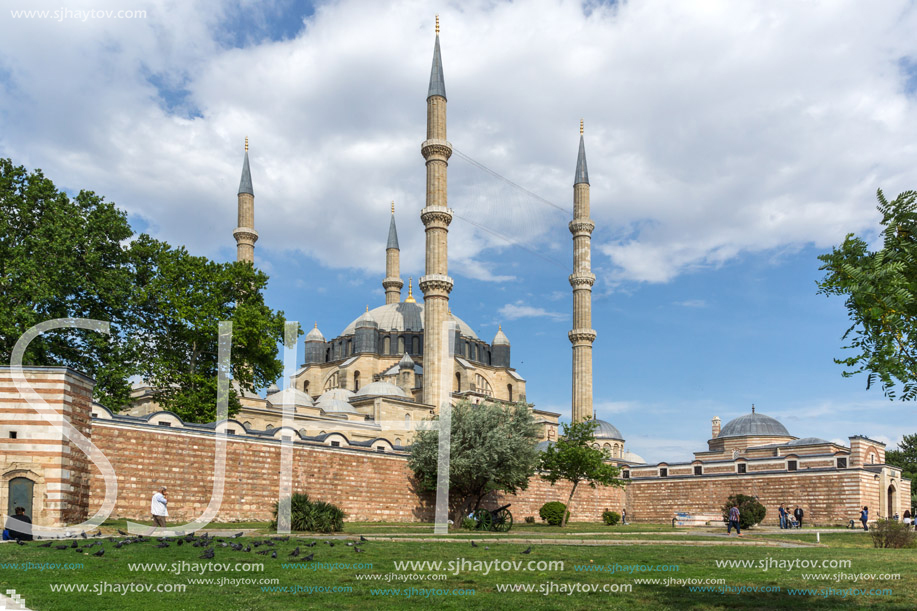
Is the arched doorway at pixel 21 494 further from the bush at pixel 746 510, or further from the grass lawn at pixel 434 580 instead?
the bush at pixel 746 510

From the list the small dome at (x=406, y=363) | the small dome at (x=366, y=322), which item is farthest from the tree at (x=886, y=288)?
the small dome at (x=366, y=322)

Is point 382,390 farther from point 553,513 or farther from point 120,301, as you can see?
point 120,301

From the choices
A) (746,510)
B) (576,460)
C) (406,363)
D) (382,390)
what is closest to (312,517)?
(576,460)

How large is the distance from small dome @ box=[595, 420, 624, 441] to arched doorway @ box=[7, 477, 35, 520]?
47.7m

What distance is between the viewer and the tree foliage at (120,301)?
78.0ft

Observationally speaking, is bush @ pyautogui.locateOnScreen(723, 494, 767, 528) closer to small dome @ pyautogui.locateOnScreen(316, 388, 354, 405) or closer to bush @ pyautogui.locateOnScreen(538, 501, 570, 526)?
bush @ pyautogui.locateOnScreen(538, 501, 570, 526)

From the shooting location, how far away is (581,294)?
50.2 m

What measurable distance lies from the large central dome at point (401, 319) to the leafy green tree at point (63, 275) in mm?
32369

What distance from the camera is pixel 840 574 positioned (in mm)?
9977

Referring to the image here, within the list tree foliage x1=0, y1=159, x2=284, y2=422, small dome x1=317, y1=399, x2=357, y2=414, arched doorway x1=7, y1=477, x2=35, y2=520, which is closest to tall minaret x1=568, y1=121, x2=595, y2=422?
small dome x1=317, y1=399, x2=357, y2=414

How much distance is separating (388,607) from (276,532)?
10324 mm

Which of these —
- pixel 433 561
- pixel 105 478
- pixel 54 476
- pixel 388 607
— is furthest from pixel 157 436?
pixel 388 607

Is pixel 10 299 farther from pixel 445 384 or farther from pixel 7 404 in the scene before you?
pixel 445 384

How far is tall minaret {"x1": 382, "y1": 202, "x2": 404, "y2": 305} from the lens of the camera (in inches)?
2564
